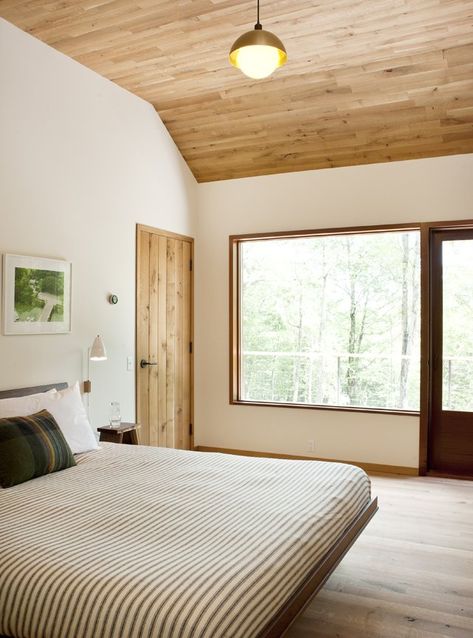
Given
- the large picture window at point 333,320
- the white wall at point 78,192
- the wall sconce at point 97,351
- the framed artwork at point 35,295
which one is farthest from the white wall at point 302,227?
the framed artwork at point 35,295

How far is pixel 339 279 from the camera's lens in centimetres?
664

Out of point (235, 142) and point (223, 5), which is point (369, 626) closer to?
point (223, 5)

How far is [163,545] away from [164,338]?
3.40 meters

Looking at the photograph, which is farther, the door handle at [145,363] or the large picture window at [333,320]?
the large picture window at [333,320]

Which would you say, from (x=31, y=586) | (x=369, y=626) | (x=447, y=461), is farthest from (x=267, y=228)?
(x=31, y=586)

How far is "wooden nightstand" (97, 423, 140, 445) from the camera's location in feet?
14.2

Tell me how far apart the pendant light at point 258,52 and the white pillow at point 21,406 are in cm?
219

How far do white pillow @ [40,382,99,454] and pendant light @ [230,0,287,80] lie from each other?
218 centimetres

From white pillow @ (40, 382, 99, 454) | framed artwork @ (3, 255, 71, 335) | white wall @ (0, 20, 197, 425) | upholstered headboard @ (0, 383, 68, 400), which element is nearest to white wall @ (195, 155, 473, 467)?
white wall @ (0, 20, 197, 425)

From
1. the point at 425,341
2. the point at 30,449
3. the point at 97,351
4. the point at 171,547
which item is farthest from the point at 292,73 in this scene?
the point at 171,547

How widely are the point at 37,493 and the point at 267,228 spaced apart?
3625mm

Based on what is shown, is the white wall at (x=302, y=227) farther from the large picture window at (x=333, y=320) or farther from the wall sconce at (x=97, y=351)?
the wall sconce at (x=97, y=351)

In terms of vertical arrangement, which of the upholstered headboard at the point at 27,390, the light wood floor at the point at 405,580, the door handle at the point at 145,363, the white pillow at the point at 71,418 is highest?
the door handle at the point at 145,363

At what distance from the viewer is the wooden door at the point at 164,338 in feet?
17.0
